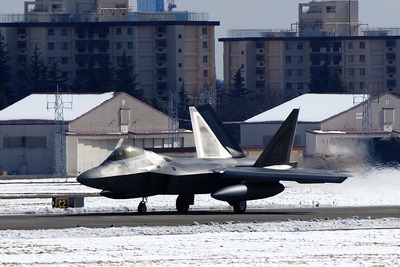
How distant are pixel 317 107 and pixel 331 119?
5.85 m

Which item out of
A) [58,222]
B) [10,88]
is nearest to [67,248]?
[58,222]

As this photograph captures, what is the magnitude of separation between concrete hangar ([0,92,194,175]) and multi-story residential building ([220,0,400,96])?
240ft

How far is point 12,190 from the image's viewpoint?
7644 cm

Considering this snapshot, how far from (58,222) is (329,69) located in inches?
5909

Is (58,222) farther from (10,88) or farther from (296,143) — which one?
(10,88)

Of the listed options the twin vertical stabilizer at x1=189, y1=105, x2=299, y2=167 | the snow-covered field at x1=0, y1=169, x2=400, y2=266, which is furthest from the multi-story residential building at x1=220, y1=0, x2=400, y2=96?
the snow-covered field at x1=0, y1=169, x2=400, y2=266

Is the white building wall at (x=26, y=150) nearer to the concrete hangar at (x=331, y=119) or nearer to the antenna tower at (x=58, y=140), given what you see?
the antenna tower at (x=58, y=140)

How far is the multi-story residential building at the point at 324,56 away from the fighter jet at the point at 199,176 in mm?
143063

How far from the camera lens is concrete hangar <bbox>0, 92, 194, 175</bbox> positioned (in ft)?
384

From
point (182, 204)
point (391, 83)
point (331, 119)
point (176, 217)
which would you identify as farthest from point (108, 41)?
point (176, 217)

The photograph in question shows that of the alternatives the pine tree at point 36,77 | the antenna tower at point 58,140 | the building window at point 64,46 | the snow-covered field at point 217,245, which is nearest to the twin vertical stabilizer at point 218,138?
the snow-covered field at point 217,245

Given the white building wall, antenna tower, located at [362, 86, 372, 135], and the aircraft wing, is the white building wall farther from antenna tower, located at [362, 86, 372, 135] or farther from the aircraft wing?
the aircraft wing

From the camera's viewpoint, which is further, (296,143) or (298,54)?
(298,54)

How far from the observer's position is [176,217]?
153 feet
